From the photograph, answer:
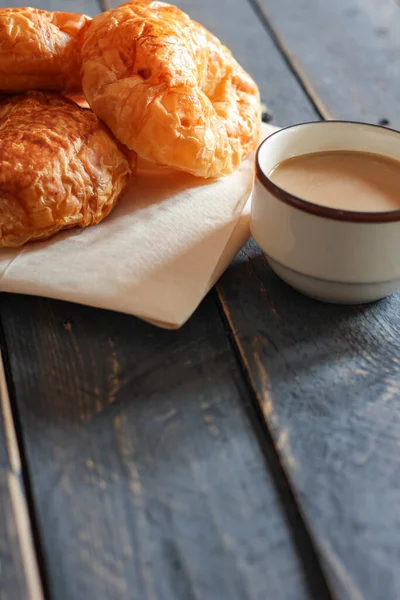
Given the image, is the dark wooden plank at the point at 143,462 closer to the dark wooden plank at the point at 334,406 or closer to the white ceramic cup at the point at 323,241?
the dark wooden plank at the point at 334,406

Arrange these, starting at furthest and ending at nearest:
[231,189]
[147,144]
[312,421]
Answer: [231,189], [147,144], [312,421]

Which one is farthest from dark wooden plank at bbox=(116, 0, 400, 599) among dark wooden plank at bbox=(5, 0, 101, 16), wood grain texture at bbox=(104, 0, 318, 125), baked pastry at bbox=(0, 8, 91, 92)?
dark wooden plank at bbox=(5, 0, 101, 16)

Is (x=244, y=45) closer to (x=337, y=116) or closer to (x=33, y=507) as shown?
(x=337, y=116)

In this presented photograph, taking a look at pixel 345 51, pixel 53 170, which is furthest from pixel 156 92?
pixel 345 51

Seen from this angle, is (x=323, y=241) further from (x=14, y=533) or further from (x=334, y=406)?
(x=14, y=533)

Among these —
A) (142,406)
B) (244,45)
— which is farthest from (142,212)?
(244,45)

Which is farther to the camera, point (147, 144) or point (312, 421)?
point (147, 144)

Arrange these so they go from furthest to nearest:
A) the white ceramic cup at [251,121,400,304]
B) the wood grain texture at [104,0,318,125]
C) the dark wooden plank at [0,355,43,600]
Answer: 1. the wood grain texture at [104,0,318,125]
2. the white ceramic cup at [251,121,400,304]
3. the dark wooden plank at [0,355,43,600]

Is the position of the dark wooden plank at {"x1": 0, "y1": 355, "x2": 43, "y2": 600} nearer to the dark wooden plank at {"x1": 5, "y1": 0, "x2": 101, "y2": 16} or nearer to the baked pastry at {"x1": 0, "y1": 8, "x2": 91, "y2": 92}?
the baked pastry at {"x1": 0, "y1": 8, "x2": 91, "y2": 92}
